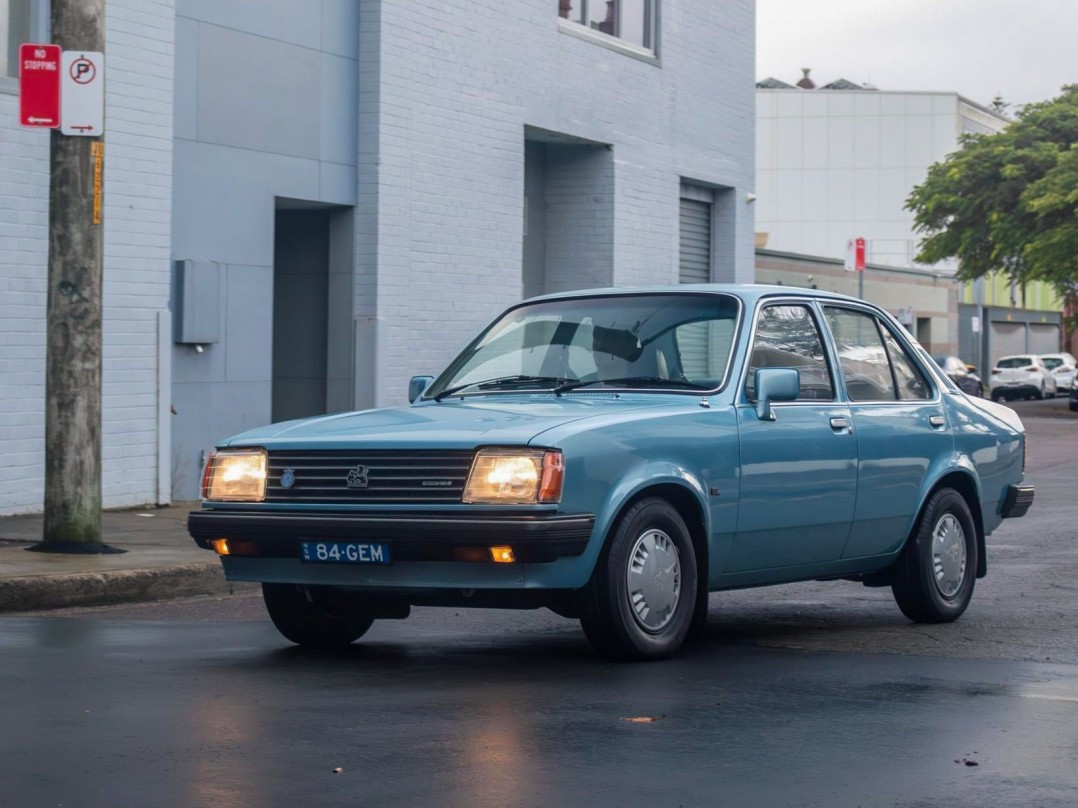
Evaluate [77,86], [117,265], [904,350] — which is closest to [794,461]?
[904,350]

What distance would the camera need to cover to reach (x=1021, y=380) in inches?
2344

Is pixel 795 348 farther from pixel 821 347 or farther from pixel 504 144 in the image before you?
pixel 504 144

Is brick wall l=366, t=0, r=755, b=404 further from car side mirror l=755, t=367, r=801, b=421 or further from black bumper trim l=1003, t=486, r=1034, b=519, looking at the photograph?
car side mirror l=755, t=367, r=801, b=421

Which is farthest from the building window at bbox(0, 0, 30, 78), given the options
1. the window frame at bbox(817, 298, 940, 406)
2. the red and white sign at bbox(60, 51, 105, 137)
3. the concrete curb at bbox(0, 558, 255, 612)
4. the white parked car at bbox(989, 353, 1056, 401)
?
the white parked car at bbox(989, 353, 1056, 401)

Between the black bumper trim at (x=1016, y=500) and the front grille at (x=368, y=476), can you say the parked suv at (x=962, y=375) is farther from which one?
the front grille at (x=368, y=476)

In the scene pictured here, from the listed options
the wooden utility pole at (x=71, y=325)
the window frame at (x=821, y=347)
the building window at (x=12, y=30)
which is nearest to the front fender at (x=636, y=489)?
the window frame at (x=821, y=347)

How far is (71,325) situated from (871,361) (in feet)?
16.5

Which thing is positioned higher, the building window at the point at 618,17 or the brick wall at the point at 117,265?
the building window at the point at 618,17

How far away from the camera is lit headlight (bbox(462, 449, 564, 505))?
277 inches

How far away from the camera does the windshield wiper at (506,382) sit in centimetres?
839

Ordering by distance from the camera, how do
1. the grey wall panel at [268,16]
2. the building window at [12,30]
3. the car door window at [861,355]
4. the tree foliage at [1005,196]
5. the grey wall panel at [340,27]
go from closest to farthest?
the car door window at [861,355]
the building window at [12,30]
the grey wall panel at [268,16]
the grey wall panel at [340,27]
the tree foliage at [1005,196]

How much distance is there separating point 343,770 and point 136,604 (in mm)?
5215

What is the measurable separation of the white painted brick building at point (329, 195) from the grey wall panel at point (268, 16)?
23mm

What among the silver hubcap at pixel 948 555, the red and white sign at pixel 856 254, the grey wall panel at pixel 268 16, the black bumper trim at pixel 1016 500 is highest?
the grey wall panel at pixel 268 16
